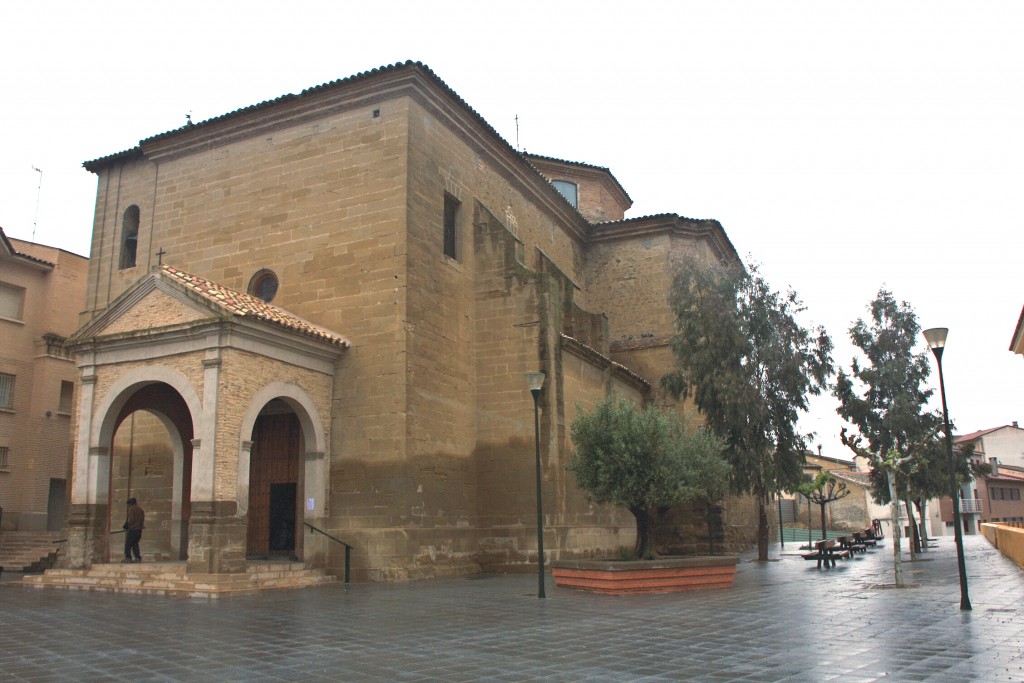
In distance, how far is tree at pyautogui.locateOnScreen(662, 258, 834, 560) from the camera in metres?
21.3

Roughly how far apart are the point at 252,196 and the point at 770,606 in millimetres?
15330

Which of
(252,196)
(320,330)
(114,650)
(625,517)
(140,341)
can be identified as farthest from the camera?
(625,517)

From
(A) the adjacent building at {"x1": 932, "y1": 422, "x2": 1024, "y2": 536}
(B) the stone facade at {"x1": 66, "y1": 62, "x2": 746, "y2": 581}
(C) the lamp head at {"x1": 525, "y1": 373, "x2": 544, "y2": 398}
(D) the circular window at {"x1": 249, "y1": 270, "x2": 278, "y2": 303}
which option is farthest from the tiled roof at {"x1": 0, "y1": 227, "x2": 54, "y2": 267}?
(A) the adjacent building at {"x1": 932, "y1": 422, "x2": 1024, "y2": 536}

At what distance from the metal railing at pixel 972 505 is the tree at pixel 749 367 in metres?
45.8

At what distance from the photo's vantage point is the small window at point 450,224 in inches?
789

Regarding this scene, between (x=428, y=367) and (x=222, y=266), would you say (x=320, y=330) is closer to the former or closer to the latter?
(x=428, y=367)

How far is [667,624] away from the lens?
10.0 m

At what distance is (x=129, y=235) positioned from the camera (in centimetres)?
2256

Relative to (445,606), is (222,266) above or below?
above

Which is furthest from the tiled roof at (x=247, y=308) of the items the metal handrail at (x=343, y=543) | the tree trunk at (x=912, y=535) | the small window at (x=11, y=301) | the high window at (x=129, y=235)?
the tree trunk at (x=912, y=535)

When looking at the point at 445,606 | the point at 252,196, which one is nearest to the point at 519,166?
the point at 252,196

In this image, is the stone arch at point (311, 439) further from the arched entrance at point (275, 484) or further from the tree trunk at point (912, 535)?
the tree trunk at point (912, 535)

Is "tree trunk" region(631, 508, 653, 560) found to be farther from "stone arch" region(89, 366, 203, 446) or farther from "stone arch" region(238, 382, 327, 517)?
"stone arch" region(89, 366, 203, 446)

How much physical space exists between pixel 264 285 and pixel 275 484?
4.92 m
